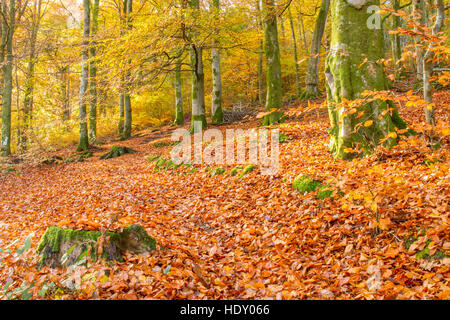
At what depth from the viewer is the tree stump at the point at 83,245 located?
10.4 feet

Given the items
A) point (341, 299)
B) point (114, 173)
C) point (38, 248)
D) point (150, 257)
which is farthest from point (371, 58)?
point (114, 173)

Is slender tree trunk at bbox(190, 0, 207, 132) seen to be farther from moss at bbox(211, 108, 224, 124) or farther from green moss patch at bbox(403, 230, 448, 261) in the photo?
green moss patch at bbox(403, 230, 448, 261)

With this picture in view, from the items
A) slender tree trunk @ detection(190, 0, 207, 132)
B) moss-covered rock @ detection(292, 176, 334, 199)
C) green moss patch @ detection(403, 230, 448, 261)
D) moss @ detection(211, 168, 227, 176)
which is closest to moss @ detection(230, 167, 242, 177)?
moss @ detection(211, 168, 227, 176)

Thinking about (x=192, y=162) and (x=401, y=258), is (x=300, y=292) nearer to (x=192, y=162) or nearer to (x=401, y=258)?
(x=401, y=258)

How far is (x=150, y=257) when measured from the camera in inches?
132

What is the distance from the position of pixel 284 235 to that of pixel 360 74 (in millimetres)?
3399

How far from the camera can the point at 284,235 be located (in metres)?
4.05

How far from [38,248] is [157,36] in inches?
304

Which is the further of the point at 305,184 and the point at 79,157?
the point at 79,157

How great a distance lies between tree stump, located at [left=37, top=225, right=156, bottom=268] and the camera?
10.4ft

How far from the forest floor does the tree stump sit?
124mm

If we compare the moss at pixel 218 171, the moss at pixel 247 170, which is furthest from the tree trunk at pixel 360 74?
the moss at pixel 218 171

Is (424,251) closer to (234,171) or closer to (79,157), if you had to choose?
(234,171)

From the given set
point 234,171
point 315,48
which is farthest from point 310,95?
point 234,171
